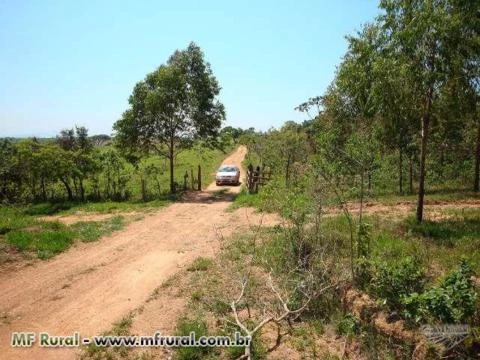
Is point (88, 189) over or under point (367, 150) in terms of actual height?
under

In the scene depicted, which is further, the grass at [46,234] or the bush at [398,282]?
the grass at [46,234]

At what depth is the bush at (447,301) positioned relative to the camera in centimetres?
575

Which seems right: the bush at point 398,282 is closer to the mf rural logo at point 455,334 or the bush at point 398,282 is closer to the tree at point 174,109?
the mf rural logo at point 455,334

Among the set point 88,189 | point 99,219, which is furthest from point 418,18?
point 88,189

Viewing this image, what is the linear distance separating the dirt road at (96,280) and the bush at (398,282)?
4.92 meters

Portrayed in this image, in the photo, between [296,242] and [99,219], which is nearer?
[296,242]

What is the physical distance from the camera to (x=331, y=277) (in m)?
8.19

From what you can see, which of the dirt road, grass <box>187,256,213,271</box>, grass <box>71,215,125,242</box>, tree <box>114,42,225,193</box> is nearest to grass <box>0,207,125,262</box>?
grass <box>71,215,125,242</box>

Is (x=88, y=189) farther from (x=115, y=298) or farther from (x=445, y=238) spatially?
(x=445, y=238)

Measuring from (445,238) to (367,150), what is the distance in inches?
129

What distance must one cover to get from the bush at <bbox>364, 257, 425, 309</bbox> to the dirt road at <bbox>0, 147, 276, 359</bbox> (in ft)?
16.2

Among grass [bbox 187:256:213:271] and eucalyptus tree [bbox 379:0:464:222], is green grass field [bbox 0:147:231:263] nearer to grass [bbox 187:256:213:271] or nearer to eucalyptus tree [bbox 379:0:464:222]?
grass [bbox 187:256:213:271]

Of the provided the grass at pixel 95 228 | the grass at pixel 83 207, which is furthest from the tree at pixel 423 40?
the grass at pixel 83 207

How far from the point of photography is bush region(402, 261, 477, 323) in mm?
5746
